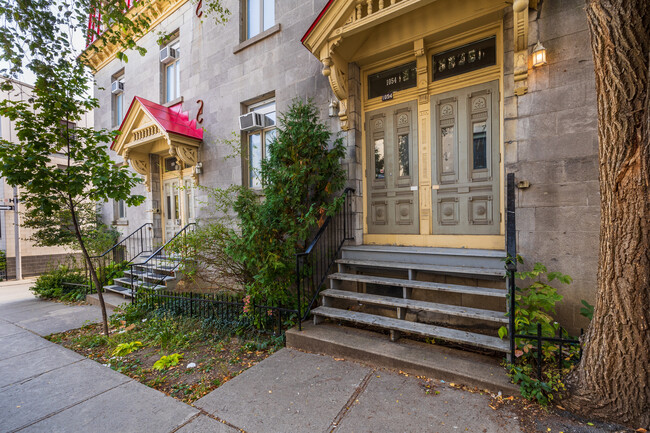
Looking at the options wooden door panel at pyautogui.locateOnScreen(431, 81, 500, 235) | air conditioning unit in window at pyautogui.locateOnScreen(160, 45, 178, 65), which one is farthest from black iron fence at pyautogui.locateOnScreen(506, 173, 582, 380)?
air conditioning unit in window at pyautogui.locateOnScreen(160, 45, 178, 65)

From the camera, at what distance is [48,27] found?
431 centimetres

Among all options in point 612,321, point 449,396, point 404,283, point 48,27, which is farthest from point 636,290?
point 48,27

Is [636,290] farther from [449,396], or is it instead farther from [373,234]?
[373,234]

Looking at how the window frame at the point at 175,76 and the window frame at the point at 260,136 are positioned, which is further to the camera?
the window frame at the point at 175,76

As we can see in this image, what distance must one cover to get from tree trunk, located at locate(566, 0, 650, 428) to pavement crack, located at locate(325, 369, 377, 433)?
1656 mm

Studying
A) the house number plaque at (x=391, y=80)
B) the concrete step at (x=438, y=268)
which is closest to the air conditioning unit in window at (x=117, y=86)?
the house number plaque at (x=391, y=80)

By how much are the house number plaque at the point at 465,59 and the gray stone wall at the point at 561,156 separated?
61 cm

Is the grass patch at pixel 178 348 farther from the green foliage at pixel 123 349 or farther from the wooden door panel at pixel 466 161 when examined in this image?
the wooden door panel at pixel 466 161

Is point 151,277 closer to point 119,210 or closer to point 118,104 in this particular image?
point 119,210

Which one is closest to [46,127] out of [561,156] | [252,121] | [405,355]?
[252,121]

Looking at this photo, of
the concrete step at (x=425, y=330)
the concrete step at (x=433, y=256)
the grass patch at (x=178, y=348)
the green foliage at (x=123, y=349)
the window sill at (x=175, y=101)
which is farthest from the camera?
the window sill at (x=175, y=101)

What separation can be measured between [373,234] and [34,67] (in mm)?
5682

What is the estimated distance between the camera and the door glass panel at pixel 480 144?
415 cm

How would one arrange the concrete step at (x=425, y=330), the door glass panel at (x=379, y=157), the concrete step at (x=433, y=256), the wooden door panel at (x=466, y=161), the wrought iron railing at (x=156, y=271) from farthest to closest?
the wrought iron railing at (x=156, y=271)
the door glass panel at (x=379, y=157)
the wooden door panel at (x=466, y=161)
the concrete step at (x=433, y=256)
the concrete step at (x=425, y=330)
